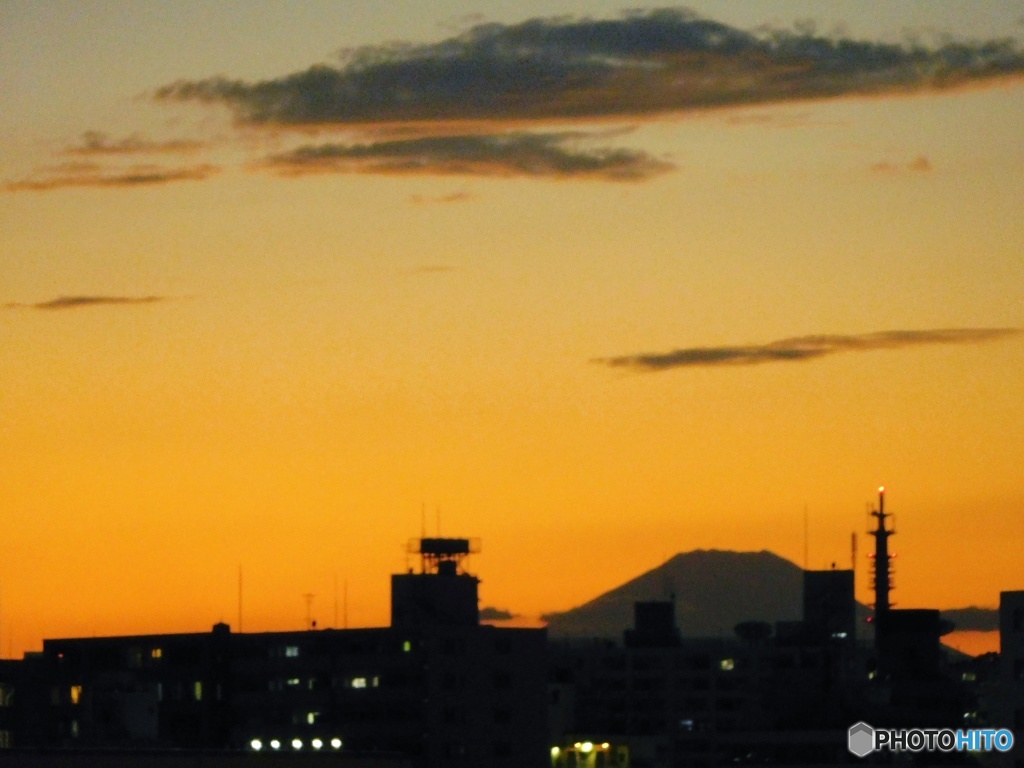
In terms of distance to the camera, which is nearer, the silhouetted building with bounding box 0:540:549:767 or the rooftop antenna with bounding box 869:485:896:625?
the silhouetted building with bounding box 0:540:549:767

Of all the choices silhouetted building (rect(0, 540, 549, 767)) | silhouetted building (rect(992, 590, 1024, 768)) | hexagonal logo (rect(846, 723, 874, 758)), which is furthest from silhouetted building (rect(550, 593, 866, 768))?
silhouetted building (rect(992, 590, 1024, 768))

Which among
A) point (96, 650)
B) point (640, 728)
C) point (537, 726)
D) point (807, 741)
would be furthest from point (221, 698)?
point (640, 728)

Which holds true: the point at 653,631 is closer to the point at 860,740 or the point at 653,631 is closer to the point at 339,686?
the point at 339,686

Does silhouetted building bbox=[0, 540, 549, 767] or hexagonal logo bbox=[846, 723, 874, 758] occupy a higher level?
silhouetted building bbox=[0, 540, 549, 767]

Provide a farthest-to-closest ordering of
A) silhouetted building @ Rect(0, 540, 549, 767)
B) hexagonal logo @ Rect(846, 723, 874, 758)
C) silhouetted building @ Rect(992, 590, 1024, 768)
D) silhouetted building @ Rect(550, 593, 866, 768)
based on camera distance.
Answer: silhouetted building @ Rect(550, 593, 866, 768)
silhouetted building @ Rect(0, 540, 549, 767)
hexagonal logo @ Rect(846, 723, 874, 758)
silhouetted building @ Rect(992, 590, 1024, 768)

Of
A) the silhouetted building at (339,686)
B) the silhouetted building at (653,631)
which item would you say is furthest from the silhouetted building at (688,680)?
the silhouetted building at (339,686)

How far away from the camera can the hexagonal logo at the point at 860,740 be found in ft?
327

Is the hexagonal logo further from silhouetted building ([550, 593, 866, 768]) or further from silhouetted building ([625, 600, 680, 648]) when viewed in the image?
silhouetted building ([625, 600, 680, 648])

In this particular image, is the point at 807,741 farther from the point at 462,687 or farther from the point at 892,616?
the point at 892,616

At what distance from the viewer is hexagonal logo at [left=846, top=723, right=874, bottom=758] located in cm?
9975

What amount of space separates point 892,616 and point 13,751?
11336cm

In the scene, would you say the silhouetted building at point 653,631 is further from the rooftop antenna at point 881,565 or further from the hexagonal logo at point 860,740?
the hexagonal logo at point 860,740

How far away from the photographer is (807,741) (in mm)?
103188

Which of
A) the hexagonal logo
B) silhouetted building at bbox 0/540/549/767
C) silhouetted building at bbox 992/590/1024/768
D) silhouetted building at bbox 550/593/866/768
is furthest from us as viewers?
silhouetted building at bbox 550/593/866/768
